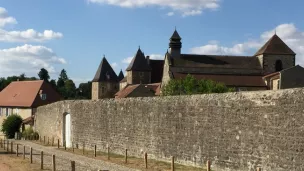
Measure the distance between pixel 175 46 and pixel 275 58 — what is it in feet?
56.1

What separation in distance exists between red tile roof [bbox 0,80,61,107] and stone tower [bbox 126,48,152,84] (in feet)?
71.4

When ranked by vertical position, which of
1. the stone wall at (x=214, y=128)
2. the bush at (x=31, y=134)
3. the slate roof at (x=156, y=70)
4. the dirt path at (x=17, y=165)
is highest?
the slate roof at (x=156, y=70)

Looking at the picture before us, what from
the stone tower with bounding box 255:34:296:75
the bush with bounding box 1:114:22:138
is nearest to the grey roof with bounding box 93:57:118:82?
the stone tower with bounding box 255:34:296:75

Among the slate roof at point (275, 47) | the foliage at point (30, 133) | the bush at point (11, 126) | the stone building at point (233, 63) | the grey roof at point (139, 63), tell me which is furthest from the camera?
the grey roof at point (139, 63)

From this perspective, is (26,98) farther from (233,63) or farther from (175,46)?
(233,63)

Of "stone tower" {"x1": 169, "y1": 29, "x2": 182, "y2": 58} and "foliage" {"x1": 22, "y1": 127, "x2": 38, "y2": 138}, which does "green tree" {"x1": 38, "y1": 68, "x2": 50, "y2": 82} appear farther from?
"foliage" {"x1": 22, "y1": 127, "x2": 38, "y2": 138}

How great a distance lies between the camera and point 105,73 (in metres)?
87.8

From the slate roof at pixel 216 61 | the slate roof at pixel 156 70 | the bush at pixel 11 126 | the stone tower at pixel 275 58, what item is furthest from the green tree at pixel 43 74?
the bush at pixel 11 126

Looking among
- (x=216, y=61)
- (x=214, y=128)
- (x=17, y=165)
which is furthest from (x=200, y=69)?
(x=214, y=128)

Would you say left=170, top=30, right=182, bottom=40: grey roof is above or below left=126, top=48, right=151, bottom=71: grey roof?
above

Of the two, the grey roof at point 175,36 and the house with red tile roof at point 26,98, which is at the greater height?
the grey roof at point 175,36

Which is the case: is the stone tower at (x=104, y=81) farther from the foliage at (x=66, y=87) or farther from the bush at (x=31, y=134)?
the bush at (x=31, y=134)

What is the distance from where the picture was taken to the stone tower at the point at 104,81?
86.8 meters

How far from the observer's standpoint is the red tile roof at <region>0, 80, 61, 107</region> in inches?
2383
